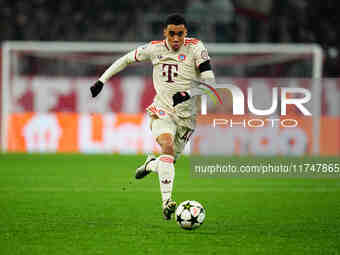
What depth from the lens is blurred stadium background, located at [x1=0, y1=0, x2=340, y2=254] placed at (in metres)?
6.51

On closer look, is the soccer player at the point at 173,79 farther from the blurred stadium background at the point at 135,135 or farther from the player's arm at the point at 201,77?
the blurred stadium background at the point at 135,135

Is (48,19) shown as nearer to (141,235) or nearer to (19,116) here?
(19,116)

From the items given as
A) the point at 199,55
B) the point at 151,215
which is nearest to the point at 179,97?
the point at 199,55

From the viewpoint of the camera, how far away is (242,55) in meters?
21.8

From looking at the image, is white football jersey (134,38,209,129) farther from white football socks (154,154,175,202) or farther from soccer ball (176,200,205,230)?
soccer ball (176,200,205,230)

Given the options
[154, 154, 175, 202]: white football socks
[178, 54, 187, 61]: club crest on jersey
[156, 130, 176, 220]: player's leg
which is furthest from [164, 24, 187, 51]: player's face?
[154, 154, 175, 202]: white football socks

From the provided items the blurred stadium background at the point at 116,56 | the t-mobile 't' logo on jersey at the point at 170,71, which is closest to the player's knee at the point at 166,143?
the t-mobile 't' logo on jersey at the point at 170,71

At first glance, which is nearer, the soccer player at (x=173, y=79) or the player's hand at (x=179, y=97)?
the player's hand at (x=179, y=97)

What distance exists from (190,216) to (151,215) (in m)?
1.32

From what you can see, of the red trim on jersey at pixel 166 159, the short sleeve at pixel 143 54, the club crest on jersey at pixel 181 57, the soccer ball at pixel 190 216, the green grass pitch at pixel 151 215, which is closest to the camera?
the green grass pitch at pixel 151 215

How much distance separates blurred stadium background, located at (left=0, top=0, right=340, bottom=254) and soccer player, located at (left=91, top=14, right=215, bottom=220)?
791 mm

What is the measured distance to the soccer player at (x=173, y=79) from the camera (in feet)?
24.3

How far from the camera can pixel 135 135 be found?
18969 mm

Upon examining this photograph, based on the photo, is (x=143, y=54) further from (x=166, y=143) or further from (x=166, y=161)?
(x=166, y=161)
